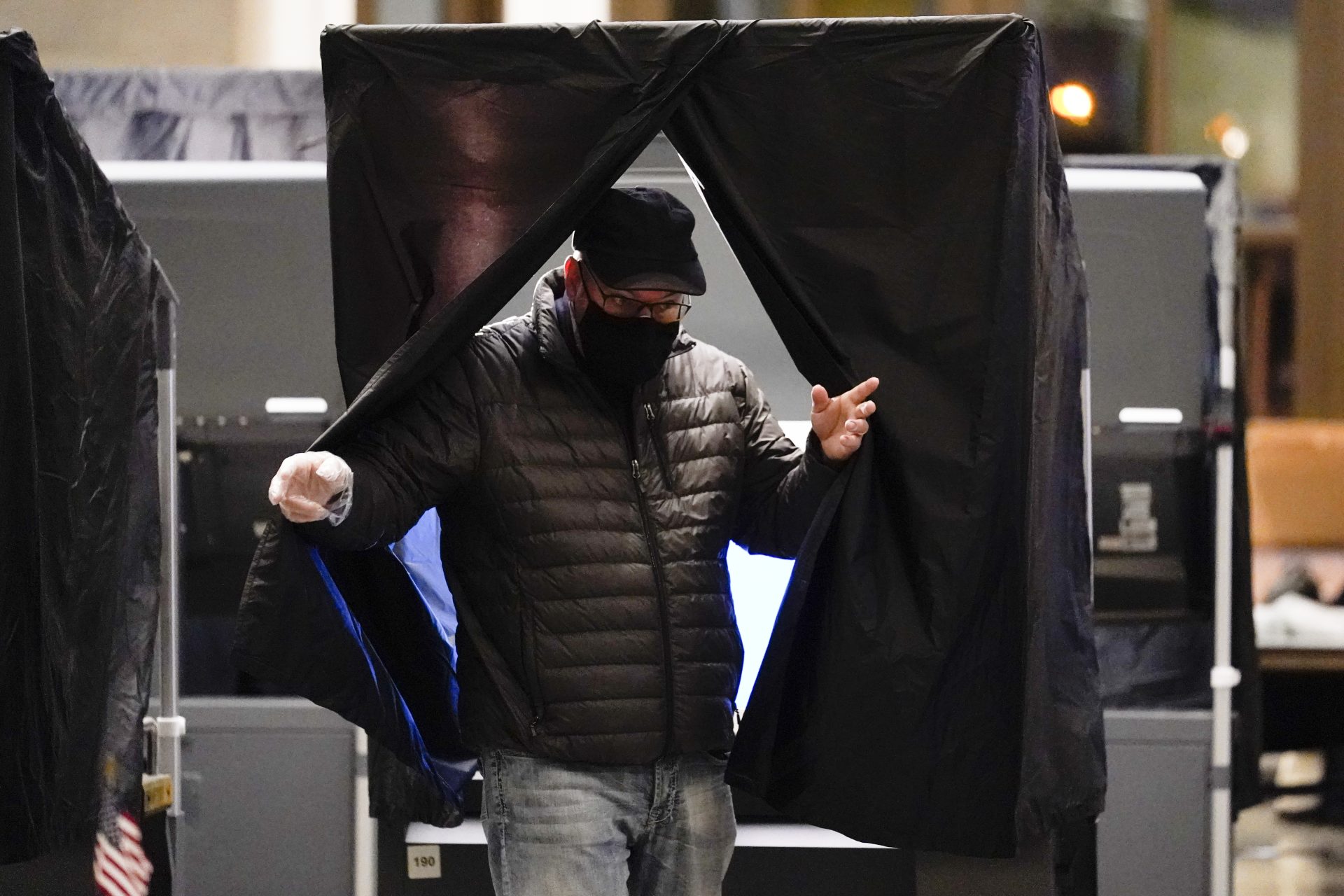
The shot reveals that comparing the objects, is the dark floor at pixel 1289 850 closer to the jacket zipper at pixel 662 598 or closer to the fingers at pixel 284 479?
the jacket zipper at pixel 662 598

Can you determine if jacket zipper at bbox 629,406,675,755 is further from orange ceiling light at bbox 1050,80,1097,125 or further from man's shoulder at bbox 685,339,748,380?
orange ceiling light at bbox 1050,80,1097,125

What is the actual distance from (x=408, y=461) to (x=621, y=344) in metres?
0.35

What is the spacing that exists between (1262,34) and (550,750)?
584 centimetres

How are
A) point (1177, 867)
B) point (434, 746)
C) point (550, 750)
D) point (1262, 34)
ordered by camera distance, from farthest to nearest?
point (1262, 34)
point (1177, 867)
point (434, 746)
point (550, 750)

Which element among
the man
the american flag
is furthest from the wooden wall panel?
the american flag

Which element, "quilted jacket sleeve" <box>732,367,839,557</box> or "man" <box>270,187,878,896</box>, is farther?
"quilted jacket sleeve" <box>732,367,839,557</box>

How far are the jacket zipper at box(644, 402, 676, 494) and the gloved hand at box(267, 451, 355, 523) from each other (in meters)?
0.48

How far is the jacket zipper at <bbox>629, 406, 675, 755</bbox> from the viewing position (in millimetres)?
2221

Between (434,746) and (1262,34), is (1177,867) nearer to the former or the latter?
(434,746)

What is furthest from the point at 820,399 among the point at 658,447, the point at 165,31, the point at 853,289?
the point at 165,31

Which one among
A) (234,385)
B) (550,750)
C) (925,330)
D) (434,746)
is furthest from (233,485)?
(925,330)

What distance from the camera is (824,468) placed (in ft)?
7.29

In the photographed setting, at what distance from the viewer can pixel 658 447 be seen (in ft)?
7.59

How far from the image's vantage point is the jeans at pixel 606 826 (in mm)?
2176
